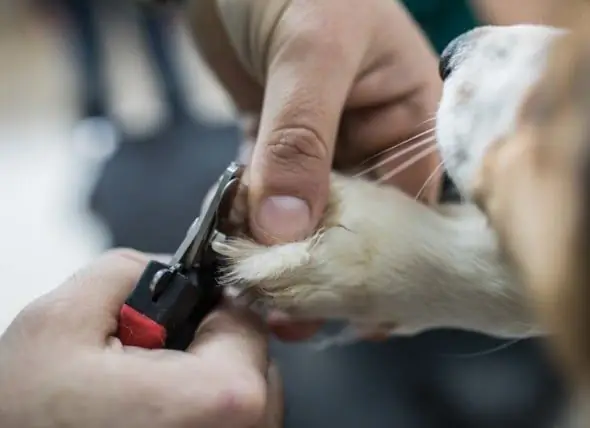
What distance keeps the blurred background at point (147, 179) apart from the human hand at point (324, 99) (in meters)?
0.10

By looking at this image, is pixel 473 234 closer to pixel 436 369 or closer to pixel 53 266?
pixel 436 369

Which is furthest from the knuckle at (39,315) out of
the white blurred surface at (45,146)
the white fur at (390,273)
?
the white blurred surface at (45,146)

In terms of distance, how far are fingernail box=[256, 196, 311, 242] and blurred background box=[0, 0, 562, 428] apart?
0.22 meters

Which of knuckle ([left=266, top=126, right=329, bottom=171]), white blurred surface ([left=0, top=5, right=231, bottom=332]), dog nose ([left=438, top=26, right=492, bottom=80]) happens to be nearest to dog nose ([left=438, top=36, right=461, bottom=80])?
dog nose ([left=438, top=26, right=492, bottom=80])

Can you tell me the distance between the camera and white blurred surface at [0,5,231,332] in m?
1.53

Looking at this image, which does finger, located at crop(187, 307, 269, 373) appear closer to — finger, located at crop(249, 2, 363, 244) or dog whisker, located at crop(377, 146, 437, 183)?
finger, located at crop(249, 2, 363, 244)

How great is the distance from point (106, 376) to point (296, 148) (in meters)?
0.22

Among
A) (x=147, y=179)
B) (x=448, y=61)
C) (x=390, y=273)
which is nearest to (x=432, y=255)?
(x=390, y=273)

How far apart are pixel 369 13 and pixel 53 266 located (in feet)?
3.09

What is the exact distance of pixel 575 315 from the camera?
44cm

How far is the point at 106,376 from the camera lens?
0.53 meters

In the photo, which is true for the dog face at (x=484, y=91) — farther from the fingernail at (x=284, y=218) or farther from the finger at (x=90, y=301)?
the finger at (x=90, y=301)

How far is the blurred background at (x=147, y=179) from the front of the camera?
0.84 meters

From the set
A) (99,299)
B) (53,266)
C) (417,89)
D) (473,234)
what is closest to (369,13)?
(417,89)
